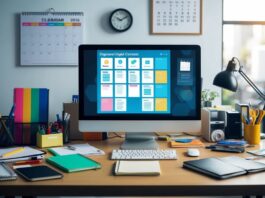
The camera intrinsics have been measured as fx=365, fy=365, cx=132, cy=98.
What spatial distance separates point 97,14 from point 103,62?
1.29 metres

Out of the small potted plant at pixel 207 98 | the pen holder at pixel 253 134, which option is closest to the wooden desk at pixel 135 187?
the pen holder at pixel 253 134

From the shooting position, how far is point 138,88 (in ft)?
6.19

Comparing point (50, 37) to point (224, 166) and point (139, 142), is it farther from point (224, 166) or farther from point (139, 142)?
point (224, 166)

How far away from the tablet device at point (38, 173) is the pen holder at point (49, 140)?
15.5 inches

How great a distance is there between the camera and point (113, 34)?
3.07 m

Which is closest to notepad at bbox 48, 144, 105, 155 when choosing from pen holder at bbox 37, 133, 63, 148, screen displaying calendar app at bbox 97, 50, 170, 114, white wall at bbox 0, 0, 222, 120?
pen holder at bbox 37, 133, 63, 148

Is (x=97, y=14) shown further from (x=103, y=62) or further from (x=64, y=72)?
(x=103, y=62)

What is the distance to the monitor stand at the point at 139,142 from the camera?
5.99 feet

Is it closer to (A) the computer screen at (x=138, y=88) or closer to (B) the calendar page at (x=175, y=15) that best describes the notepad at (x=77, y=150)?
(A) the computer screen at (x=138, y=88)

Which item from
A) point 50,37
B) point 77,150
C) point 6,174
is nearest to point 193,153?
point 77,150

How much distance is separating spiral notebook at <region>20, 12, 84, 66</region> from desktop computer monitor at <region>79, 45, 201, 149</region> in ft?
4.00

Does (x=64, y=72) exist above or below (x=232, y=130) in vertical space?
above

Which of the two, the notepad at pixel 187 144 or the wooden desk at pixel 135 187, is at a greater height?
the notepad at pixel 187 144

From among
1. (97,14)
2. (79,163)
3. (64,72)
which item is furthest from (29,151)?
(97,14)
